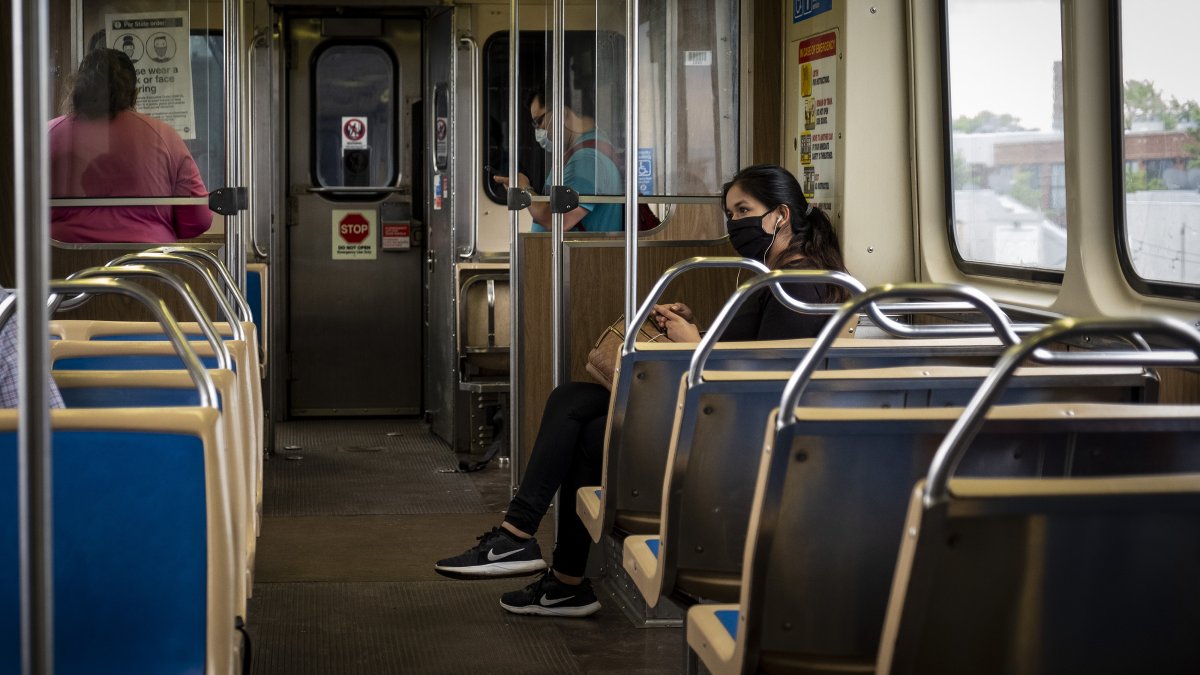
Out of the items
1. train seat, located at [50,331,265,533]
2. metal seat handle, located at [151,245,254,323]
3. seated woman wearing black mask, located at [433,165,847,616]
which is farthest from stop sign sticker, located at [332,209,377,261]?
train seat, located at [50,331,265,533]

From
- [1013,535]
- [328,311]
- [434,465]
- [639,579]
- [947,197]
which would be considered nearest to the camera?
[1013,535]

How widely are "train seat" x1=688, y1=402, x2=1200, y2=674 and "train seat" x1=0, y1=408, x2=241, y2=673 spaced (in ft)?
2.66

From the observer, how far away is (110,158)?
5.04 metres

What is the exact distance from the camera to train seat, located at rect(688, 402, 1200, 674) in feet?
6.22

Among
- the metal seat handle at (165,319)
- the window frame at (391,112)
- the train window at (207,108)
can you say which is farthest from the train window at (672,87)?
the window frame at (391,112)

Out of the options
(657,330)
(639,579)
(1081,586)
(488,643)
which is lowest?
(488,643)

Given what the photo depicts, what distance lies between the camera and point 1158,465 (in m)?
1.91

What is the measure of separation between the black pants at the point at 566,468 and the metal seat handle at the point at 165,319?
6.05 feet

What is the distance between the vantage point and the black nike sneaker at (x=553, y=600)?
413 centimetres

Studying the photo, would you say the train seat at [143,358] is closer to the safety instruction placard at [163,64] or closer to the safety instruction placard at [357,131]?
the safety instruction placard at [163,64]

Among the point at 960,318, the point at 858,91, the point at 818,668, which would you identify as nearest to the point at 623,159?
the point at 858,91

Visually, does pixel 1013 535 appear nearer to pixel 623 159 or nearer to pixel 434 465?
pixel 623 159

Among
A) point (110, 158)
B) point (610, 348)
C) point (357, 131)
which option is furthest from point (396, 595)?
point (357, 131)

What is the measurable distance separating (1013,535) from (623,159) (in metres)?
3.47
